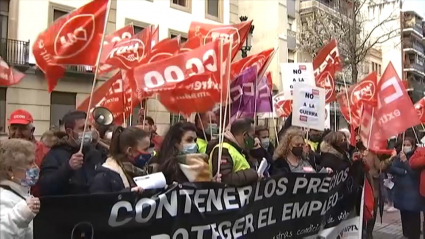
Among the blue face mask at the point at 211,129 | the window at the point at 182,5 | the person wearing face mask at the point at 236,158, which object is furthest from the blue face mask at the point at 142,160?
the window at the point at 182,5

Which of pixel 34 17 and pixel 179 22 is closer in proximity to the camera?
pixel 34 17

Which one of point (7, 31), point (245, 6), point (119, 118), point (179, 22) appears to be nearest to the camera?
point (119, 118)

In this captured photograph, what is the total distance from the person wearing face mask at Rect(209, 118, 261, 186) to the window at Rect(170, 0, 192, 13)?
18521mm

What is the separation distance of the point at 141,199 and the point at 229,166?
3.61ft

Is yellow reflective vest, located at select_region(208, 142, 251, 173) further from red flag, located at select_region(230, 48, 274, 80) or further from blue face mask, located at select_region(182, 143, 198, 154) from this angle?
red flag, located at select_region(230, 48, 274, 80)

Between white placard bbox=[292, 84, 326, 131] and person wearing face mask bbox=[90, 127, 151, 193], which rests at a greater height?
white placard bbox=[292, 84, 326, 131]

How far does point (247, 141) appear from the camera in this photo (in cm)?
502

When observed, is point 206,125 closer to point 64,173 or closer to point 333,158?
point 333,158

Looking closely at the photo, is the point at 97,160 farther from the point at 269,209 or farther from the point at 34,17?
the point at 34,17

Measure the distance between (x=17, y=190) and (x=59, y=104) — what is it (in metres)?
16.2

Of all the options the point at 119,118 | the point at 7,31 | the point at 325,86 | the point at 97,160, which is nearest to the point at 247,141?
the point at 97,160

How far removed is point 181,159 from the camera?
12.8 feet

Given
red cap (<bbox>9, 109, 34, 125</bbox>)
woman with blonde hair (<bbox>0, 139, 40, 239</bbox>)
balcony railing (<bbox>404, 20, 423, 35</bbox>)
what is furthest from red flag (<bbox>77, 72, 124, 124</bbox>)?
balcony railing (<bbox>404, 20, 423, 35</bbox>)

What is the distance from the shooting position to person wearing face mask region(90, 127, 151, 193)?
3.39 metres
